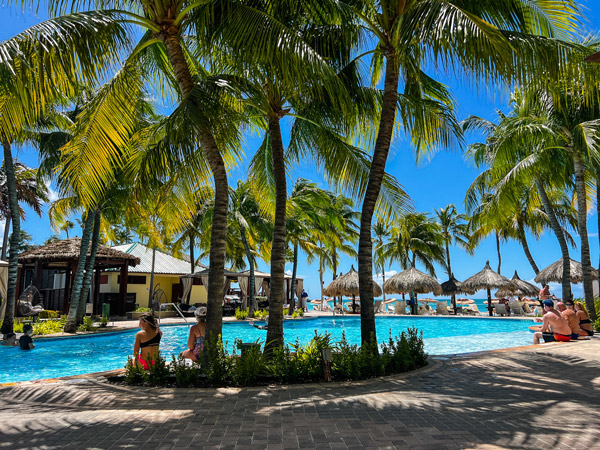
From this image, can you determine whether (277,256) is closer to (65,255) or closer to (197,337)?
(197,337)

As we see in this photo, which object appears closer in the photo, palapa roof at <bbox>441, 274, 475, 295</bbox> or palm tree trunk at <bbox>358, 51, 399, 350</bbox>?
palm tree trunk at <bbox>358, 51, 399, 350</bbox>

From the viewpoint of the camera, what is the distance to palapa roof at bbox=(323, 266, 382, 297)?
2670 cm

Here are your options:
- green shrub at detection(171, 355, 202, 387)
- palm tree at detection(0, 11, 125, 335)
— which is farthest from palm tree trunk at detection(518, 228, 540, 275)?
palm tree at detection(0, 11, 125, 335)

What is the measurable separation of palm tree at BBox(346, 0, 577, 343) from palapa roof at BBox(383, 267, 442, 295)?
59.4 ft

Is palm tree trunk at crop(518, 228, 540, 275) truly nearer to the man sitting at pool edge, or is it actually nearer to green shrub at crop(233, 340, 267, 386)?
the man sitting at pool edge

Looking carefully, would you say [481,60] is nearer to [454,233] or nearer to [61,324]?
[61,324]

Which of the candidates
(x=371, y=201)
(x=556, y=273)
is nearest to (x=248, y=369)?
(x=371, y=201)

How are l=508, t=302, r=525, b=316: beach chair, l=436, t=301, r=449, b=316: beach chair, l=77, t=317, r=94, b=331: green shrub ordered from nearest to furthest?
1. l=77, t=317, r=94, b=331: green shrub
2. l=508, t=302, r=525, b=316: beach chair
3. l=436, t=301, r=449, b=316: beach chair

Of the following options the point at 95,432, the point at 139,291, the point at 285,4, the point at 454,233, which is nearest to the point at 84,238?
the point at 285,4

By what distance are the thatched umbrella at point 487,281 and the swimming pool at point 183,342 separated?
2.67m

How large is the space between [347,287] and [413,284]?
397 centimetres

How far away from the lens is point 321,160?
30.0 feet

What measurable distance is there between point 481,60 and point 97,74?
17.9ft

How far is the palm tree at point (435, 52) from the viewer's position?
18.6 ft
